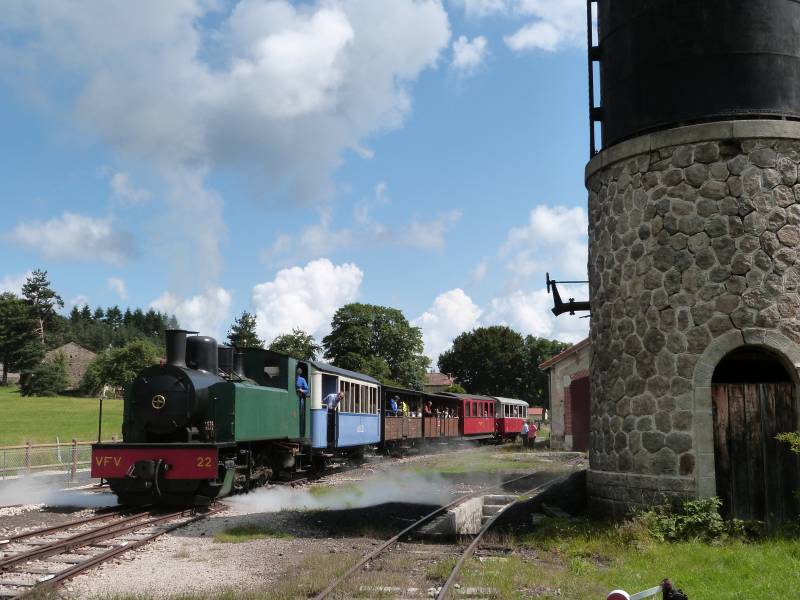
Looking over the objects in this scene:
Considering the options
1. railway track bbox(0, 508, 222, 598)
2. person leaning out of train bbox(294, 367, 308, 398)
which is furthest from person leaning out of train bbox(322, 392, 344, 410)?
railway track bbox(0, 508, 222, 598)

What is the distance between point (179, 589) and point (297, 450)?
11.1 meters

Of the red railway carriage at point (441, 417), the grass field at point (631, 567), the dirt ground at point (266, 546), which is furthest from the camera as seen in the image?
the red railway carriage at point (441, 417)

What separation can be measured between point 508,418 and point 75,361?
69.9m

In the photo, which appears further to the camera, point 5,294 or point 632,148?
point 5,294

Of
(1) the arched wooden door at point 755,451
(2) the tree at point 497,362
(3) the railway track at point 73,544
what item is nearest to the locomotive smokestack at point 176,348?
(3) the railway track at point 73,544

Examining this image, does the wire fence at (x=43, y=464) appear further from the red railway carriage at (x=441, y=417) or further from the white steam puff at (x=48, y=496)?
the red railway carriage at (x=441, y=417)

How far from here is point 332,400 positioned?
2020 centimetres

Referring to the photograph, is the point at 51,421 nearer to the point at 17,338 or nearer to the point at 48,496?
the point at 48,496

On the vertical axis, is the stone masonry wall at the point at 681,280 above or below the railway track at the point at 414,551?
above

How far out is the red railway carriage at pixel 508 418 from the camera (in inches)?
1824

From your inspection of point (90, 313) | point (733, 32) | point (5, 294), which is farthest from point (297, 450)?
point (90, 313)

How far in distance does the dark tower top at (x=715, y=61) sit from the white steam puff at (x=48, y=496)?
11651 mm

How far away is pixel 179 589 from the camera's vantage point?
24.1 ft

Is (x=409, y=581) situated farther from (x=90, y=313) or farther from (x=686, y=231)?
(x=90, y=313)
